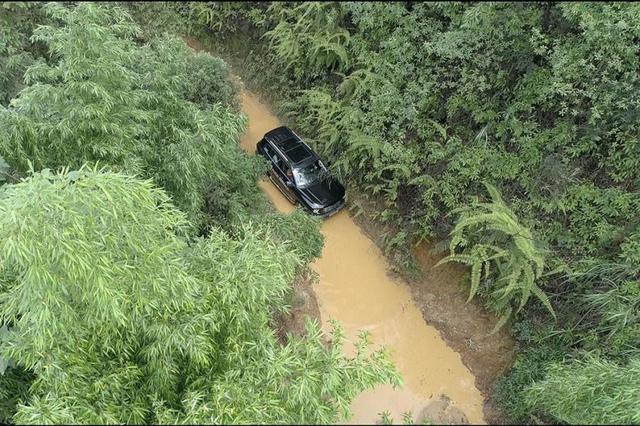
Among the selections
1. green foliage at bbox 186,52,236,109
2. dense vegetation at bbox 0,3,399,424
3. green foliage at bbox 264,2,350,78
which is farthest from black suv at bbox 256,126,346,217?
dense vegetation at bbox 0,3,399,424

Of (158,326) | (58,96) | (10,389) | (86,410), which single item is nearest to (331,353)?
(158,326)

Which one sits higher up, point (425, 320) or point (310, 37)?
point (310, 37)

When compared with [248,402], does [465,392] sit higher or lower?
lower

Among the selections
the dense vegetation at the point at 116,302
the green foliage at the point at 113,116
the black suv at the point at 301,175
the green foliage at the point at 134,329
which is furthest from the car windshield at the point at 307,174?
the green foliage at the point at 134,329

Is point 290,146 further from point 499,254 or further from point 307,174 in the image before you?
point 499,254

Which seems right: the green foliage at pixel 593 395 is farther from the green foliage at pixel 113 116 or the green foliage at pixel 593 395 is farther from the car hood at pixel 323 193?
the car hood at pixel 323 193

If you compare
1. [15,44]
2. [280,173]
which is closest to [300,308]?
[280,173]

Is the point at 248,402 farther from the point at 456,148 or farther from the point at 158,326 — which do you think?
the point at 456,148
